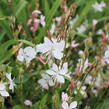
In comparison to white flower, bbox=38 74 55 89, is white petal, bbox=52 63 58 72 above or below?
above

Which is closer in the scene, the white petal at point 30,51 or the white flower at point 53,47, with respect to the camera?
the white flower at point 53,47

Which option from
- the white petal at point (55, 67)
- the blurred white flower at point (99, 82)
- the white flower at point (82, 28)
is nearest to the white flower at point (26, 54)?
the white petal at point (55, 67)

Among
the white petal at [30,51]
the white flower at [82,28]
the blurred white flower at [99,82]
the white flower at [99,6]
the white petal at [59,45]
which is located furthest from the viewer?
the white flower at [99,6]

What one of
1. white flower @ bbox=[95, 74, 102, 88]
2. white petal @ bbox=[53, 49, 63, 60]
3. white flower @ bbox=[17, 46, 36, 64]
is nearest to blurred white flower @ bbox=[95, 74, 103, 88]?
white flower @ bbox=[95, 74, 102, 88]

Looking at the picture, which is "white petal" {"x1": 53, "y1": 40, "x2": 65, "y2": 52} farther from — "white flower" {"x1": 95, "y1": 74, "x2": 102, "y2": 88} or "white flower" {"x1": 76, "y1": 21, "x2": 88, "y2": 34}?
"white flower" {"x1": 76, "y1": 21, "x2": 88, "y2": 34}

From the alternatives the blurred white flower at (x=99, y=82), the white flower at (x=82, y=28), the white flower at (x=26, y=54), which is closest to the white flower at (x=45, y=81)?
the white flower at (x=26, y=54)

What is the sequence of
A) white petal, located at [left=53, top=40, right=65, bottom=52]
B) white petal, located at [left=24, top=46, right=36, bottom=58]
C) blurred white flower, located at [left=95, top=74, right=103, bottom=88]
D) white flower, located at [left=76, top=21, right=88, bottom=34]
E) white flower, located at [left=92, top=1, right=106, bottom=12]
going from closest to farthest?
white petal, located at [left=53, top=40, right=65, bottom=52], white petal, located at [left=24, top=46, right=36, bottom=58], blurred white flower, located at [left=95, top=74, right=103, bottom=88], white flower, located at [left=76, top=21, right=88, bottom=34], white flower, located at [left=92, top=1, right=106, bottom=12]

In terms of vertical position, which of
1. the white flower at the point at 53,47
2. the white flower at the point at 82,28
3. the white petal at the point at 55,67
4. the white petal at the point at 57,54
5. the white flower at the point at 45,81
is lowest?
the white flower at the point at 45,81

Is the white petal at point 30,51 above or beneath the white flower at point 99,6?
beneath

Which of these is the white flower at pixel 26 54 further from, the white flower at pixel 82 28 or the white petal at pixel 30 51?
the white flower at pixel 82 28

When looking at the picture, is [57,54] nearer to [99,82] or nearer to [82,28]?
[99,82]

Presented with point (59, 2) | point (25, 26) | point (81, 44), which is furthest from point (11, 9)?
point (81, 44)

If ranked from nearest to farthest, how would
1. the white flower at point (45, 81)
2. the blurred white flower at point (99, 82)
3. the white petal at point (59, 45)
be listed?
the white petal at point (59, 45) < the white flower at point (45, 81) < the blurred white flower at point (99, 82)
